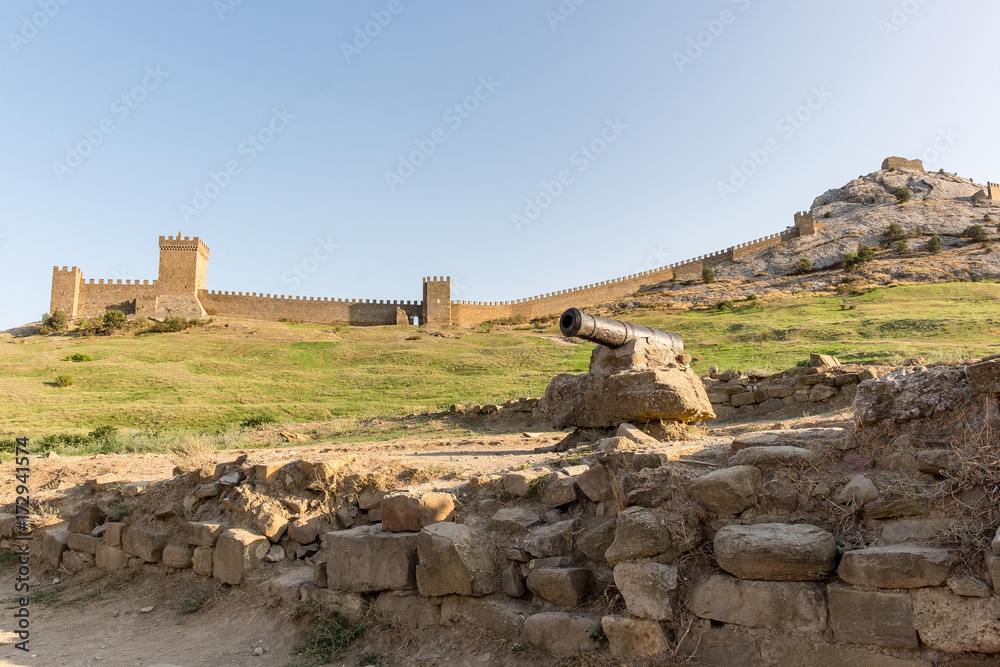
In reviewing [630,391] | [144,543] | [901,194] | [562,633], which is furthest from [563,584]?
[901,194]

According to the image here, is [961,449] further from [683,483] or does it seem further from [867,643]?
[683,483]

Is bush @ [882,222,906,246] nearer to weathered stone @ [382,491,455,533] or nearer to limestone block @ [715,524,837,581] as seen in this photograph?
weathered stone @ [382,491,455,533]

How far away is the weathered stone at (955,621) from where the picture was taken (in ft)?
9.21

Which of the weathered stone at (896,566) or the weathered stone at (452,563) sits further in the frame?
the weathered stone at (452,563)

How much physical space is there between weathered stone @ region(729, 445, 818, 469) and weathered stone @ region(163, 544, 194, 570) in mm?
5276

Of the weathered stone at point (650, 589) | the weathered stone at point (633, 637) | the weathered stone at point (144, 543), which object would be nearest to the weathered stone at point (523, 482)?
the weathered stone at point (650, 589)

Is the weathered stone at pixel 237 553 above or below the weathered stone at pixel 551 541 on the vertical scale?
below

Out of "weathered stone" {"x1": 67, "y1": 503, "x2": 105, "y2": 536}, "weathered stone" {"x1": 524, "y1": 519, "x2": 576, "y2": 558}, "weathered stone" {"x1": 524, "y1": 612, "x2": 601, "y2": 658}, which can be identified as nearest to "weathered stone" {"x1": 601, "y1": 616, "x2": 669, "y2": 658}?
"weathered stone" {"x1": 524, "y1": 612, "x2": 601, "y2": 658}

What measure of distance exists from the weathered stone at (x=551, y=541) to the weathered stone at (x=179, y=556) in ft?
12.4

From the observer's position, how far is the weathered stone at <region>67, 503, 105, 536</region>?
24.0ft

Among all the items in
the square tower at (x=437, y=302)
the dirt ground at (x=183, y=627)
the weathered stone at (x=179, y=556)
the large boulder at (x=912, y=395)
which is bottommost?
the dirt ground at (x=183, y=627)

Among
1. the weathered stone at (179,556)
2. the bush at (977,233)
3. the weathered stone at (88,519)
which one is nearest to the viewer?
the weathered stone at (179,556)

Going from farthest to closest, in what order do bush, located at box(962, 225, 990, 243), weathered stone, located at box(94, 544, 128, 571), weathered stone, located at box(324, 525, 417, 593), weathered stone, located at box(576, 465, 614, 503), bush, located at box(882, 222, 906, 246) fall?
1. bush, located at box(882, 222, 906, 246)
2. bush, located at box(962, 225, 990, 243)
3. weathered stone, located at box(94, 544, 128, 571)
4. weathered stone, located at box(324, 525, 417, 593)
5. weathered stone, located at box(576, 465, 614, 503)

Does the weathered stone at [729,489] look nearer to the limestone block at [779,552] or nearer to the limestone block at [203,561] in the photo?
the limestone block at [779,552]
